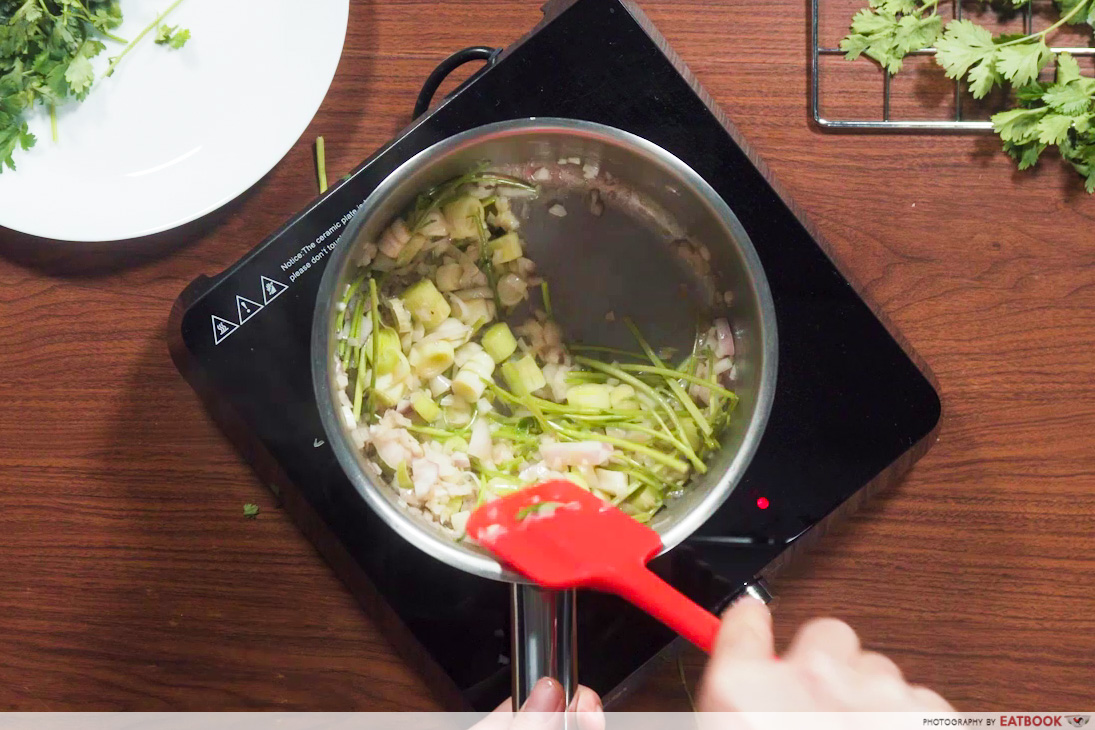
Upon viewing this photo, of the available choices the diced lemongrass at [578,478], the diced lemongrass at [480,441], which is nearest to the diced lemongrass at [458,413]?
the diced lemongrass at [480,441]

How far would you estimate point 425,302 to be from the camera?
838mm

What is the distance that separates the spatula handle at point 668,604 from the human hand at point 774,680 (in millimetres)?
15

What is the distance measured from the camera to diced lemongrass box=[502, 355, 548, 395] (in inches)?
33.6

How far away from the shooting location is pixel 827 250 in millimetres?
881

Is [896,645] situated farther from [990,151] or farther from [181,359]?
[181,359]

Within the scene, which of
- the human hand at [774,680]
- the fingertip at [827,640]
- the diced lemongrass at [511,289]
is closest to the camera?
the human hand at [774,680]

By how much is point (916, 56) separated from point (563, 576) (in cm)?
71

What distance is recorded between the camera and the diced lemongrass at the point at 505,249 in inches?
33.6

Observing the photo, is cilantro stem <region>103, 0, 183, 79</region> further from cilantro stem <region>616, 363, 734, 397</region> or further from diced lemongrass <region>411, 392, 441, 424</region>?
cilantro stem <region>616, 363, 734, 397</region>

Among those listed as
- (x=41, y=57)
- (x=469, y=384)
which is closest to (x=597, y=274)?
(x=469, y=384)

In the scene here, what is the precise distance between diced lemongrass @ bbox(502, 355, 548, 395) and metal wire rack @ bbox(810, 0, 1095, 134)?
1.41 ft

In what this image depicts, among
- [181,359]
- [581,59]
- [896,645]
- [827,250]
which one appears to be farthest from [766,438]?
[181,359]

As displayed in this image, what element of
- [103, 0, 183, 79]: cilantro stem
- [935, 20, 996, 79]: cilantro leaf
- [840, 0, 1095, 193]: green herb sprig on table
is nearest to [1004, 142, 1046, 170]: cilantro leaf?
[840, 0, 1095, 193]: green herb sprig on table

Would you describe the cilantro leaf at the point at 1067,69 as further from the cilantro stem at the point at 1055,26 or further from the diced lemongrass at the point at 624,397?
the diced lemongrass at the point at 624,397
